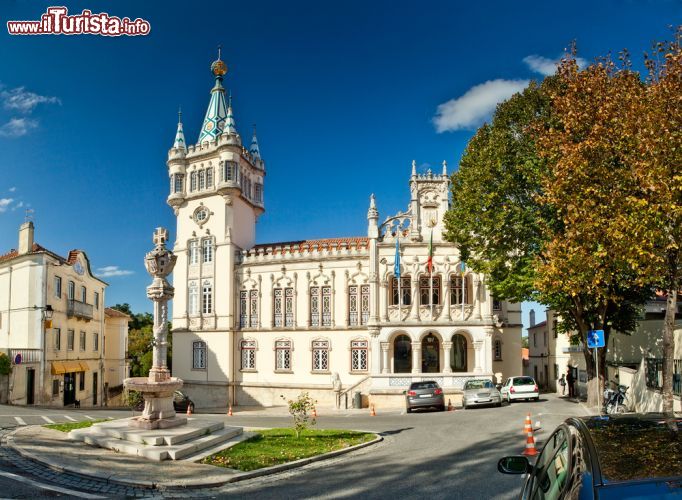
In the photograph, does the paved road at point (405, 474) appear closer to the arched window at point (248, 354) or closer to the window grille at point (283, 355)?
the window grille at point (283, 355)

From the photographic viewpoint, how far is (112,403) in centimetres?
5222

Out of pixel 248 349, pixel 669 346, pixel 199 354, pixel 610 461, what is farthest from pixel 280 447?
pixel 199 354

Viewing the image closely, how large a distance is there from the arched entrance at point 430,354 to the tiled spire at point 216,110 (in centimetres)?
2211

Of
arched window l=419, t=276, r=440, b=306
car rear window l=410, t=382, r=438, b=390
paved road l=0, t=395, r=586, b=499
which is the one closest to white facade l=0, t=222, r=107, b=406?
car rear window l=410, t=382, r=438, b=390

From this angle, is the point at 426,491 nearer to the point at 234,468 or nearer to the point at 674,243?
the point at 234,468

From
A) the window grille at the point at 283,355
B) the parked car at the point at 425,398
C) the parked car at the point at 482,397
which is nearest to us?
the parked car at the point at 425,398

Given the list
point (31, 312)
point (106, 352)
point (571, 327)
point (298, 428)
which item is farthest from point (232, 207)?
point (298, 428)

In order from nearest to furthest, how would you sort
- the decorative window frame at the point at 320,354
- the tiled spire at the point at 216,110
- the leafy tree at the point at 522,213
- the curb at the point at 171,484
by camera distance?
the curb at the point at 171,484, the leafy tree at the point at 522,213, the decorative window frame at the point at 320,354, the tiled spire at the point at 216,110

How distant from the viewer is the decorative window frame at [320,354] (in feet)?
136

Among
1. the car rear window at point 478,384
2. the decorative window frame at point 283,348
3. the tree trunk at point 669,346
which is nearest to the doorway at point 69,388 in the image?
the decorative window frame at point 283,348

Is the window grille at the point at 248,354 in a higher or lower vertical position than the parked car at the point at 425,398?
higher

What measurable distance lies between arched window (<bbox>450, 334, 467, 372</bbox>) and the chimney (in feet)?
93.9

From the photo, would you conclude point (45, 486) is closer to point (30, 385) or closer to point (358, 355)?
point (30, 385)

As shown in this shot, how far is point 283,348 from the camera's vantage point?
42.8 metres
